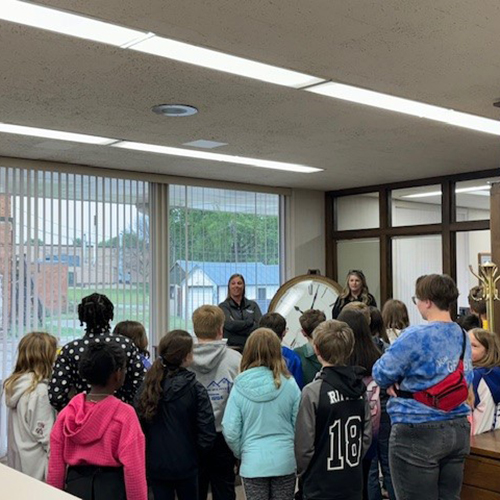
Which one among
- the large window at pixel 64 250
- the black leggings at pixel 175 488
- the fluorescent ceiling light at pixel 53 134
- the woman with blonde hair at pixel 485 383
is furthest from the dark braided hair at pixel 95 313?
the large window at pixel 64 250

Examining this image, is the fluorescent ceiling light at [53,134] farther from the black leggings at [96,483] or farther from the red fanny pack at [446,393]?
the red fanny pack at [446,393]

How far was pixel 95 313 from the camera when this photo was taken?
10.5 ft

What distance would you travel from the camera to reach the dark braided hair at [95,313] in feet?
10.4

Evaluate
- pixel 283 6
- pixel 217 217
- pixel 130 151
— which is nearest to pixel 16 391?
pixel 283 6

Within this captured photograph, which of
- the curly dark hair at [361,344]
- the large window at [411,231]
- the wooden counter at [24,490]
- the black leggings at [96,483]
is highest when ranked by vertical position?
the large window at [411,231]

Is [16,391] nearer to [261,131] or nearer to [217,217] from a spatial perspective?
[261,131]

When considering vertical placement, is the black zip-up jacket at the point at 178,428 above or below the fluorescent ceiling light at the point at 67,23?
below

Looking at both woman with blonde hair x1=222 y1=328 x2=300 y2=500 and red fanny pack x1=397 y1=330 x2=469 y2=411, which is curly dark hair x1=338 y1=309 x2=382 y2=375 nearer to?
woman with blonde hair x1=222 y1=328 x2=300 y2=500

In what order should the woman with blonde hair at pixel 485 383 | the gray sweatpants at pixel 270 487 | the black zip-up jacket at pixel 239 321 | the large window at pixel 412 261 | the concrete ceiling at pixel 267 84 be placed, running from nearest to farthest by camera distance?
the concrete ceiling at pixel 267 84, the gray sweatpants at pixel 270 487, the woman with blonde hair at pixel 485 383, the black zip-up jacket at pixel 239 321, the large window at pixel 412 261

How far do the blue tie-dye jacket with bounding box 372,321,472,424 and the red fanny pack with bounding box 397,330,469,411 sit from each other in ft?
0.05

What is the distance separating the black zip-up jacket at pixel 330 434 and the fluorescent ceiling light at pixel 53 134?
9.27 ft

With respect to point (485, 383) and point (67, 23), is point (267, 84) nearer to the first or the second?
point (67, 23)

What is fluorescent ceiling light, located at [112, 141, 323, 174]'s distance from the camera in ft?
17.1

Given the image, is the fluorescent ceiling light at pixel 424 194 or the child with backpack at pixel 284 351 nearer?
the child with backpack at pixel 284 351
